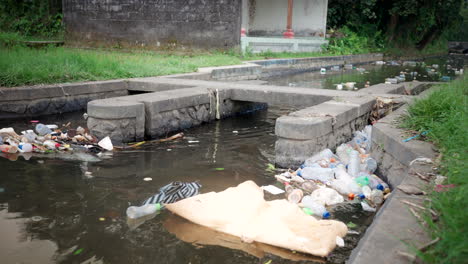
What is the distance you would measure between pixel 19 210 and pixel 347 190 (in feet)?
8.98

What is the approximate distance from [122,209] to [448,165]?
2381 millimetres

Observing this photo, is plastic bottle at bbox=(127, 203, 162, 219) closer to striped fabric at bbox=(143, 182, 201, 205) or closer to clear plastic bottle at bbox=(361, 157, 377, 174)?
striped fabric at bbox=(143, 182, 201, 205)

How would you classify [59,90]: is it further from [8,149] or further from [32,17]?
[32,17]

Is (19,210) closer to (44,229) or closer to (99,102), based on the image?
(44,229)

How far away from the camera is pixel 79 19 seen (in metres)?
15.2

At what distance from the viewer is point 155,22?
1397cm

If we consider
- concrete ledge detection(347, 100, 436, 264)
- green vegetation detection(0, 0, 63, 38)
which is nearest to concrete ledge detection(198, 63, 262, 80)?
concrete ledge detection(347, 100, 436, 264)

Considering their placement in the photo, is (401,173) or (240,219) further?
(401,173)

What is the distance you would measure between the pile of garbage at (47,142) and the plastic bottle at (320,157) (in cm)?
225

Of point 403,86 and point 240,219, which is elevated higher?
point 403,86

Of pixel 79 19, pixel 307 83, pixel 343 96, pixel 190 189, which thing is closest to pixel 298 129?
pixel 190 189

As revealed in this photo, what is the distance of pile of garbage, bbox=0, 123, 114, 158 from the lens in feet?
15.3

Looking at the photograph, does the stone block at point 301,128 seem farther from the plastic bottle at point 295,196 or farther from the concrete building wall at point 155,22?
the concrete building wall at point 155,22

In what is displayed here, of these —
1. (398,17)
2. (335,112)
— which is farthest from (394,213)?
(398,17)
